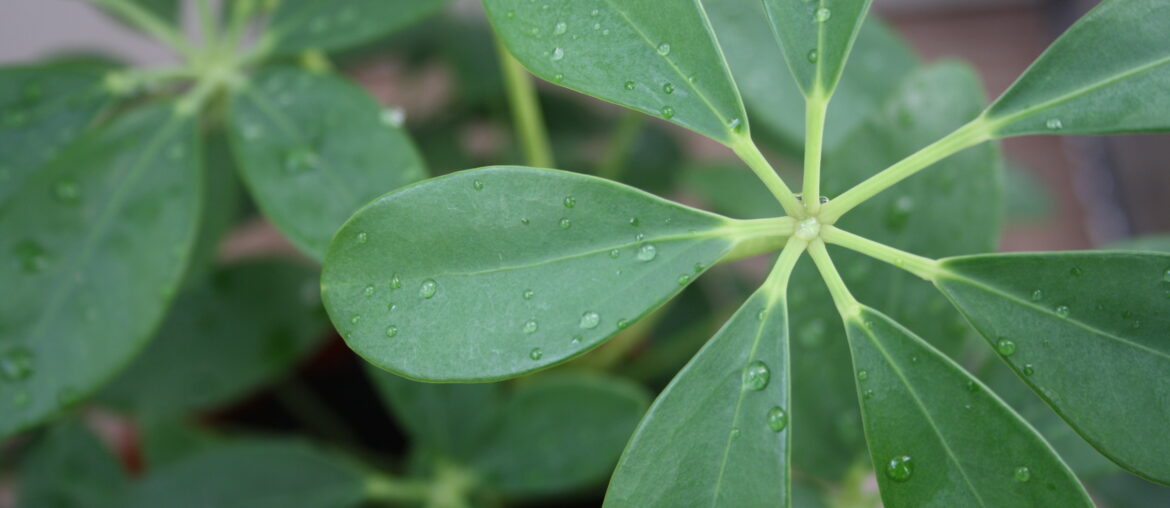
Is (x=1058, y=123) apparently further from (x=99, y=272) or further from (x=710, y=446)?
(x=99, y=272)

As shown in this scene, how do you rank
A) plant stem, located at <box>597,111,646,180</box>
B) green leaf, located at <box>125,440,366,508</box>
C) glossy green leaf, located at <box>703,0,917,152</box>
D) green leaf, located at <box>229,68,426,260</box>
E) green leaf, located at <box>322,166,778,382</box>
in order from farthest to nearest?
plant stem, located at <box>597,111,646,180</box>, green leaf, located at <box>125,440,366,508</box>, glossy green leaf, located at <box>703,0,917,152</box>, green leaf, located at <box>229,68,426,260</box>, green leaf, located at <box>322,166,778,382</box>

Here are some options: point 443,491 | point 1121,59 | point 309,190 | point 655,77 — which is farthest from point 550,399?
point 1121,59

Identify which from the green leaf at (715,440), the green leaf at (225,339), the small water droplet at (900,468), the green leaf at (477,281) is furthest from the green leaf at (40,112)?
the small water droplet at (900,468)

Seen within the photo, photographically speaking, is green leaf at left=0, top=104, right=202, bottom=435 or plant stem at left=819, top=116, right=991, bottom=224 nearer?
plant stem at left=819, top=116, right=991, bottom=224

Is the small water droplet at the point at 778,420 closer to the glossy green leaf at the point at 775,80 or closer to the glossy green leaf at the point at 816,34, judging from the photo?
the glossy green leaf at the point at 816,34

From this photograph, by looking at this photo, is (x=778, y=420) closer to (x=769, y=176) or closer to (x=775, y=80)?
(x=769, y=176)

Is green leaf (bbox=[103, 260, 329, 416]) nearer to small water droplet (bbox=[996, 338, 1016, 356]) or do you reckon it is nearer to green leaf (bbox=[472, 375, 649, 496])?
green leaf (bbox=[472, 375, 649, 496])

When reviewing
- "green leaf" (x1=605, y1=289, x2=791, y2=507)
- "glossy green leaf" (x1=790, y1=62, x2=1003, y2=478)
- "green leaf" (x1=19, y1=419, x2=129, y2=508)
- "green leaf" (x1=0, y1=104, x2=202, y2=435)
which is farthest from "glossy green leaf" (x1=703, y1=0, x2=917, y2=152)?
"green leaf" (x1=19, y1=419, x2=129, y2=508)
